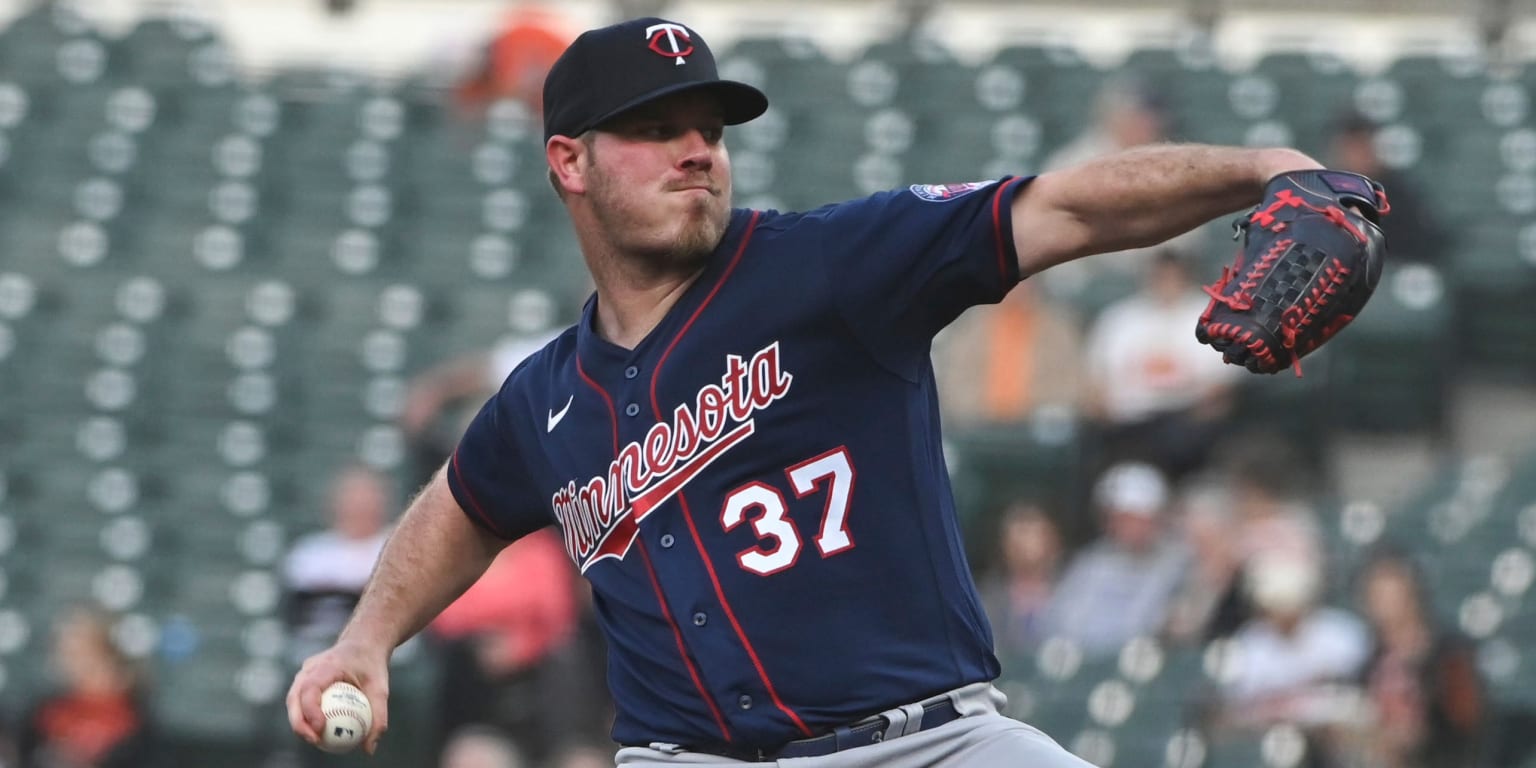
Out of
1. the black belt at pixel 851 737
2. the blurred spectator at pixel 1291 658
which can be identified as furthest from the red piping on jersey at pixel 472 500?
the blurred spectator at pixel 1291 658

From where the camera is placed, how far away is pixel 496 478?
11.6 ft

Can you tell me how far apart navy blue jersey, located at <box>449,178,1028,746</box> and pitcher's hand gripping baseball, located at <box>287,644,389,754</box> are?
44cm

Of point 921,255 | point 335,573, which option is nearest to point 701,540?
point 921,255

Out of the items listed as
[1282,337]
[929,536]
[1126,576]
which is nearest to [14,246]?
[1126,576]

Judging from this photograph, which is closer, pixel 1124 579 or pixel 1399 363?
pixel 1124 579

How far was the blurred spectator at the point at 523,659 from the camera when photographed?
661cm

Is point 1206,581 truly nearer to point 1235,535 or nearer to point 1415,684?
point 1235,535

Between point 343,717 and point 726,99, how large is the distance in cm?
106

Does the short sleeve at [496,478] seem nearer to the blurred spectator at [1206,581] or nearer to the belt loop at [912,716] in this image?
the belt loop at [912,716]

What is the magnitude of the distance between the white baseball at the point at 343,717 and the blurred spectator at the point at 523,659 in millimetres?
3293

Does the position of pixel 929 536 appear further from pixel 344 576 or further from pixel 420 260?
pixel 420 260

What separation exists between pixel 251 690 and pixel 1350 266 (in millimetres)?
5457

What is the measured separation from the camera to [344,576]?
720 centimetres

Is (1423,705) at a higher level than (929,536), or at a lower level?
lower
